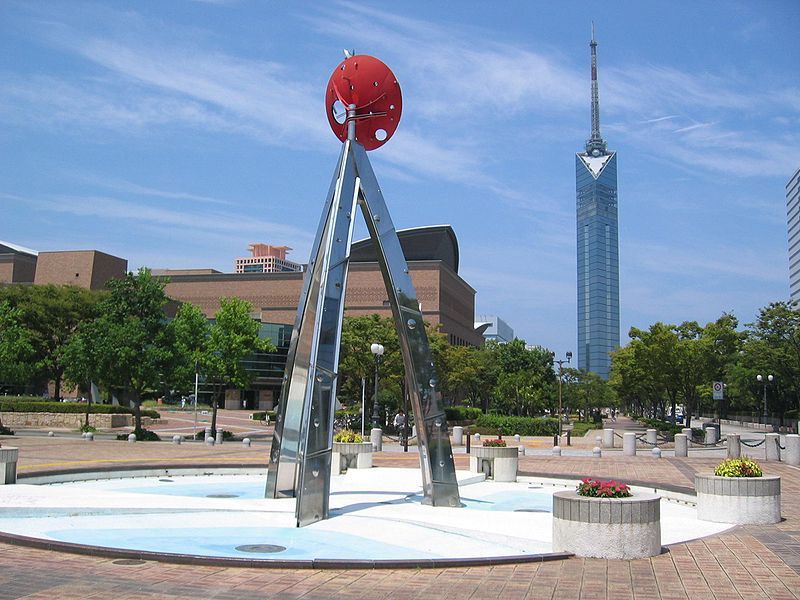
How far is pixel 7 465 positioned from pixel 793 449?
85.8ft

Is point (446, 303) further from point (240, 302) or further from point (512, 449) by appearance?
point (512, 449)

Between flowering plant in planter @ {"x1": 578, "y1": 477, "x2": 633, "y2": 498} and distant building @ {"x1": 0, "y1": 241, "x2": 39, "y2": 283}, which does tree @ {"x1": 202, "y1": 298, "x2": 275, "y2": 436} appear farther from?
distant building @ {"x1": 0, "y1": 241, "x2": 39, "y2": 283}

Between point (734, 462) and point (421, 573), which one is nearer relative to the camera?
point (421, 573)

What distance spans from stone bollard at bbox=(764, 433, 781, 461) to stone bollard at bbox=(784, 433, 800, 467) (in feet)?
4.11

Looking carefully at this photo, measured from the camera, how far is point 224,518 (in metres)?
13.0

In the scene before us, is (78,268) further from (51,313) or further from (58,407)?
(58,407)

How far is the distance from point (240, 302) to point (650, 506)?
3755 cm

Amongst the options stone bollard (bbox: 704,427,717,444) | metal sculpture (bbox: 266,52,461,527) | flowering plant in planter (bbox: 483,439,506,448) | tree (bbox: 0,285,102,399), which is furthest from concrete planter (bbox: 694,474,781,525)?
tree (bbox: 0,285,102,399)

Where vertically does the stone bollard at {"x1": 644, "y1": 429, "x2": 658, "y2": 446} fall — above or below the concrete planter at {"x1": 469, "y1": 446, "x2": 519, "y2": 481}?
above

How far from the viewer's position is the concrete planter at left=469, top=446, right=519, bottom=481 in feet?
69.4

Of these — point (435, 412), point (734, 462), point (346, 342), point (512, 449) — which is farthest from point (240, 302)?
point (734, 462)

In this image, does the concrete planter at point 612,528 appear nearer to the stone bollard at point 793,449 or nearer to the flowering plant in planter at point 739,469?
the flowering plant in planter at point 739,469

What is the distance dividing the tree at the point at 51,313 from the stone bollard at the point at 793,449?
149 feet

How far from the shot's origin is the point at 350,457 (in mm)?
23438
